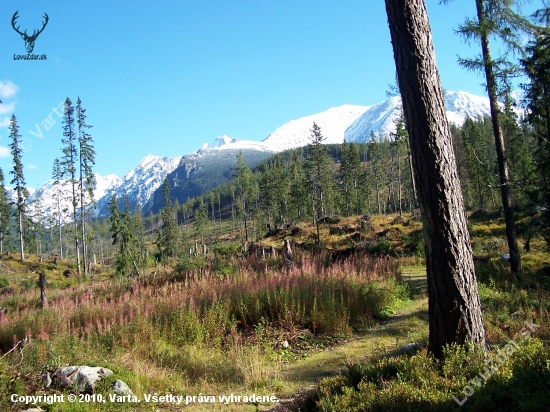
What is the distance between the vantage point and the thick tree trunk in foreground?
12.3ft

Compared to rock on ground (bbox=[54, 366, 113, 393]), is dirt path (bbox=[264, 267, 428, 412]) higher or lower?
lower

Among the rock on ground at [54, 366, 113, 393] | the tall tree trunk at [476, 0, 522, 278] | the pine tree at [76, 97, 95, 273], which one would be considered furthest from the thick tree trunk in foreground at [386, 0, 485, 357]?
the pine tree at [76, 97, 95, 273]

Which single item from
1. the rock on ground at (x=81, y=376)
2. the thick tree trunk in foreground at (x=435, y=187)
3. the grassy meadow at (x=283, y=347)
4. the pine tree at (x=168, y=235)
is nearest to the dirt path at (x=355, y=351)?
the grassy meadow at (x=283, y=347)

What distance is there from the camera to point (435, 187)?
3.84 meters

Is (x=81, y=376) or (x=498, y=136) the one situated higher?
(x=498, y=136)

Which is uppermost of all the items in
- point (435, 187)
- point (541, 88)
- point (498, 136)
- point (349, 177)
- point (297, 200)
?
point (349, 177)

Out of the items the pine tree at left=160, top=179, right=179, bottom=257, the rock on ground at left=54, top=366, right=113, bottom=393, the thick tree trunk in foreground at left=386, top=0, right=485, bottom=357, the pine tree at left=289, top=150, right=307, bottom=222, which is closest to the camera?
the thick tree trunk in foreground at left=386, top=0, right=485, bottom=357

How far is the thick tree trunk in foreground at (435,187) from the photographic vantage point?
376 cm

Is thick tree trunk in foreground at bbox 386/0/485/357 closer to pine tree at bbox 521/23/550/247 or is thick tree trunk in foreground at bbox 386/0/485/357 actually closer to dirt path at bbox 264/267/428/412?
dirt path at bbox 264/267/428/412

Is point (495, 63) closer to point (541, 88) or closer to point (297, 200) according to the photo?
point (541, 88)

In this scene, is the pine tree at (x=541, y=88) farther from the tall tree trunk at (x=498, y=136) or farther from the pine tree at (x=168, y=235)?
the pine tree at (x=168, y=235)

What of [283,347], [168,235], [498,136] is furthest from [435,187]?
[168,235]

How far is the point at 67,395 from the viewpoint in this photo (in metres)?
3.91

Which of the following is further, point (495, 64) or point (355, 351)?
point (495, 64)
